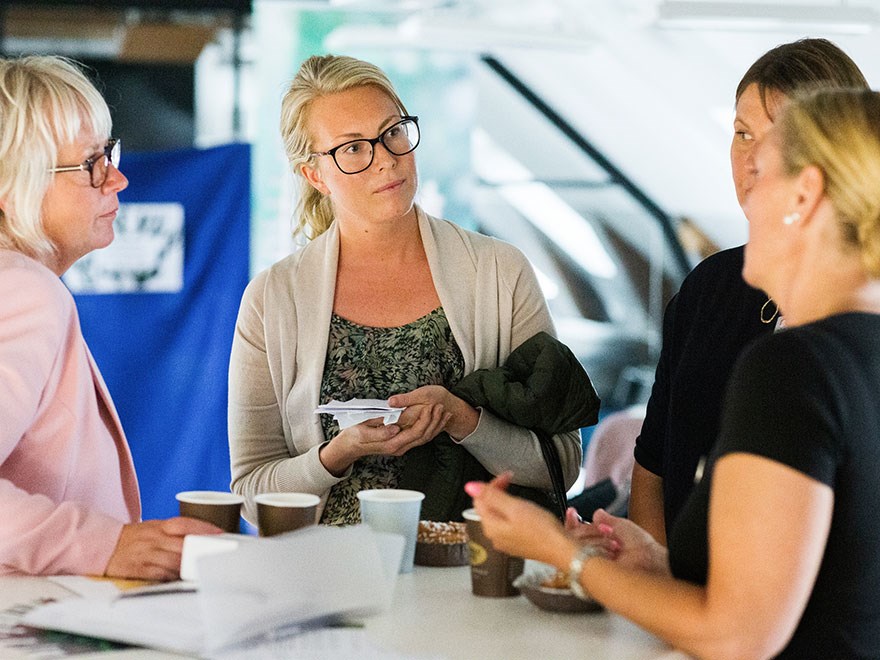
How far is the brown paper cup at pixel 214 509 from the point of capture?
1.76 m

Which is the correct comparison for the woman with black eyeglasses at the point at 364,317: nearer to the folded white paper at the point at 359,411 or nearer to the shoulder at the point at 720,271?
the folded white paper at the point at 359,411

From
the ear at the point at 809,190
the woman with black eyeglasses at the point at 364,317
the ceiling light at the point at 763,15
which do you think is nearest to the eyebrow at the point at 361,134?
the woman with black eyeglasses at the point at 364,317

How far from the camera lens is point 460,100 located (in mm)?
8523

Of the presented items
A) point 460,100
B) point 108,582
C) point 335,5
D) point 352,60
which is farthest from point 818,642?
point 460,100

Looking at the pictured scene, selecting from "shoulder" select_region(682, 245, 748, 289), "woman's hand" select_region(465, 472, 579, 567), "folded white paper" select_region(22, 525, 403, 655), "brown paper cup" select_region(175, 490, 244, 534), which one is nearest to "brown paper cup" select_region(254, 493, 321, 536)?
"brown paper cup" select_region(175, 490, 244, 534)

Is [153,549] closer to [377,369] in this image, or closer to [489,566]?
[489,566]

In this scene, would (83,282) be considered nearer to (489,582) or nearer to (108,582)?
(108,582)

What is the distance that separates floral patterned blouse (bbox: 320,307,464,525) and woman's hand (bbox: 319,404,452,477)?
14cm

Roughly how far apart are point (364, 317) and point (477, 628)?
106 centimetres

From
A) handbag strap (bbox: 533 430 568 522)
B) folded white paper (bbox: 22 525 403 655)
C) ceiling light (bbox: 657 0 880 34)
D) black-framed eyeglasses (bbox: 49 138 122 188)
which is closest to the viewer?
folded white paper (bbox: 22 525 403 655)

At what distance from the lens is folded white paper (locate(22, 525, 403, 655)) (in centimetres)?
142

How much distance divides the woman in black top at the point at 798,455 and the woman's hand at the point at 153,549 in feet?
1.95

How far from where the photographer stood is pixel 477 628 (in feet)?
5.12

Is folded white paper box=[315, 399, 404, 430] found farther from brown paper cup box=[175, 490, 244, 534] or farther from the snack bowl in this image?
the snack bowl
